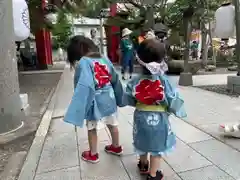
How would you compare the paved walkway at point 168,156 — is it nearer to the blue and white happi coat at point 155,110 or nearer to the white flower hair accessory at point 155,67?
the blue and white happi coat at point 155,110

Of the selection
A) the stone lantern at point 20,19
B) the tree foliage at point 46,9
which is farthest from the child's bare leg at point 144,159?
the tree foliage at point 46,9

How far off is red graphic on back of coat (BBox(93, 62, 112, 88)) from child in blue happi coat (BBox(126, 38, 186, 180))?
0.48 meters

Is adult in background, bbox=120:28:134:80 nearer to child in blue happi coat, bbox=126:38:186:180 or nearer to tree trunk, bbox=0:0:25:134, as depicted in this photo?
tree trunk, bbox=0:0:25:134

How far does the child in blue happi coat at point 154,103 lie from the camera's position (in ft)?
8.04

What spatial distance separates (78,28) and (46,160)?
38.1 metres

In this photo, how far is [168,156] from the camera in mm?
3191

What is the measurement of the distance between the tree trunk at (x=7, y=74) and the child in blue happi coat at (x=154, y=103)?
8.51 feet

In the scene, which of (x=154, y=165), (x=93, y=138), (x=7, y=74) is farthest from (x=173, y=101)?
(x=7, y=74)

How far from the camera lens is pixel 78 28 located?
39781 mm

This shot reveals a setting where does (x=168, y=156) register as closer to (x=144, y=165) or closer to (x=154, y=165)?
(x=144, y=165)

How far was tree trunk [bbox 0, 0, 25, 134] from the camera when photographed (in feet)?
13.9

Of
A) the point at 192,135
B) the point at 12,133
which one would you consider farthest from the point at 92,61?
the point at 12,133

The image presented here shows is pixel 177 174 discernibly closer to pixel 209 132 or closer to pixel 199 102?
pixel 209 132

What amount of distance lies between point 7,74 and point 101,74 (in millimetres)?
2113
